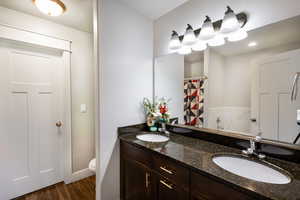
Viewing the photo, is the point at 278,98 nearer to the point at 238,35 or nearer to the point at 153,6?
the point at 238,35

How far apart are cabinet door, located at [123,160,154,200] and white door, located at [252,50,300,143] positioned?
1059 millimetres

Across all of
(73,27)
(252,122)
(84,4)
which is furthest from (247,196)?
(73,27)

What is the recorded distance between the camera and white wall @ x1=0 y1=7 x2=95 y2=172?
202 centimetres

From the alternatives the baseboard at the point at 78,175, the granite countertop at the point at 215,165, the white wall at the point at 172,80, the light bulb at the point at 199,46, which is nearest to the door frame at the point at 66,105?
the baseboard at the point at 78,175

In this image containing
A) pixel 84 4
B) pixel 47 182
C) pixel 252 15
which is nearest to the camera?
pixel 252 15

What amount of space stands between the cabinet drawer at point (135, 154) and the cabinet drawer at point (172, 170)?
0.09 m

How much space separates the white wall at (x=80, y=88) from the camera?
202 centimetres

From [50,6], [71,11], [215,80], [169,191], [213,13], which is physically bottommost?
[169,191]

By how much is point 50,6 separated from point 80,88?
108 cm

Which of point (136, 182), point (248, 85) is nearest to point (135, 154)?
point (136, 182)

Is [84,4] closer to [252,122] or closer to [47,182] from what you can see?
[252,122]

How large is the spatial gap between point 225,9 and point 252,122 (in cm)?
107

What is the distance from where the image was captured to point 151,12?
177 centimetres

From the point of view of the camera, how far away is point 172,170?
100cm
